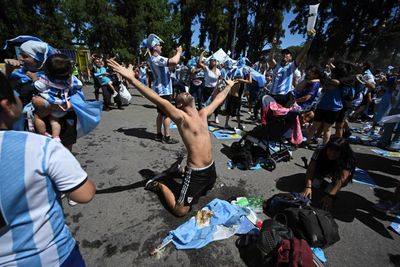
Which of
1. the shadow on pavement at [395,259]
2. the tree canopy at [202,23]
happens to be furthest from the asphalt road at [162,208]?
the tree canopy at [202,23]

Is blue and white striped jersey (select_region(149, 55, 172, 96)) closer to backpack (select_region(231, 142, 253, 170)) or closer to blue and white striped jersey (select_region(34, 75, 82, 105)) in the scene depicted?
backpack (select_region(231, 142, 253, 170))

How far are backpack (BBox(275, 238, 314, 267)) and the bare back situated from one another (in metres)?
1.23

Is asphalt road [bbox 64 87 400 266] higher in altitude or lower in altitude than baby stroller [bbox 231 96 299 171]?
lower

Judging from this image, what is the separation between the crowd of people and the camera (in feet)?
2.81

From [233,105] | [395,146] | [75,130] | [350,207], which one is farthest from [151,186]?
[395,146]

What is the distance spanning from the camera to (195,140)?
2.69m

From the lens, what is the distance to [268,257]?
2107 millimetres

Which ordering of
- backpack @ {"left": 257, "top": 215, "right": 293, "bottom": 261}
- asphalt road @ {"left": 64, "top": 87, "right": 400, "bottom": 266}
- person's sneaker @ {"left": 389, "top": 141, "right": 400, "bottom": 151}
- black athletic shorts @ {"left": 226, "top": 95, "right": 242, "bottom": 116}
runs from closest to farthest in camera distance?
backpack @ {"left": 257, "top": 215, "right": 293, "bottom": 261} → asphalt road @ {"left": 64, "top": 87, "right": 400, "bottom": 266} → person's sneaker @ {"left": 389, "top": 141, "right": 400, "bottom": 151} → black athletic shorts @ {"left": 226, "top": 95, "right": 242, "bottom": 116}

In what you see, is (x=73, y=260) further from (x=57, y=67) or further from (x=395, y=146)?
(x=395, y=146)

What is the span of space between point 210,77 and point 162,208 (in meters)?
4.90

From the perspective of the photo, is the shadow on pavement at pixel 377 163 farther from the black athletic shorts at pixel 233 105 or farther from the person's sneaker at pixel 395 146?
the black athletic shorts at pixel 233 105

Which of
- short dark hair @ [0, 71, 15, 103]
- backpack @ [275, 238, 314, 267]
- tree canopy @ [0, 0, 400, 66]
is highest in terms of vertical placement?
tree canopy @ [0, 0, 400, 66]

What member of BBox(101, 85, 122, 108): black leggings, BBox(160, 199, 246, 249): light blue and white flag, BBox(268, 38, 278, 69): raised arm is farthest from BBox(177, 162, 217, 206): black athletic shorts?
BBox(101, 85, 122, 108): black leggings

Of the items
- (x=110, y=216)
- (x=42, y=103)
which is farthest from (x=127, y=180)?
(x=42, y=103)
